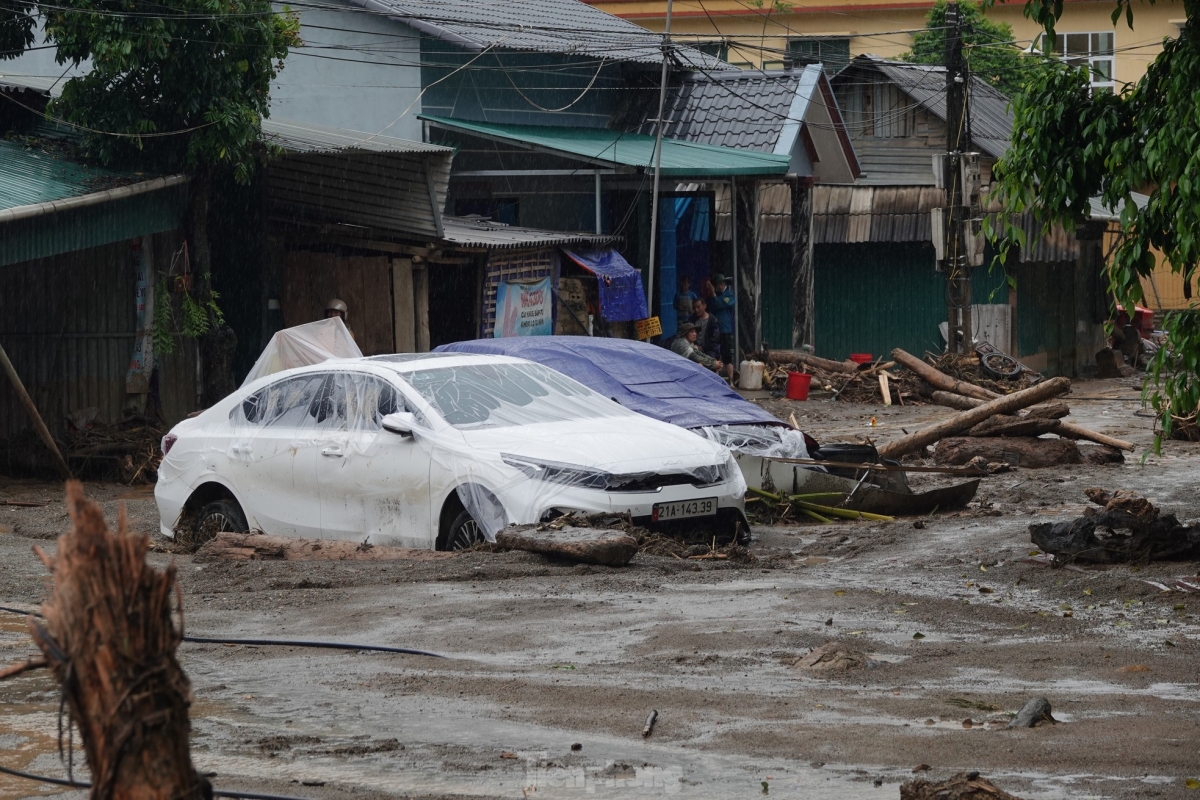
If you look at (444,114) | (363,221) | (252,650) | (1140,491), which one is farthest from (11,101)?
(1140,491)

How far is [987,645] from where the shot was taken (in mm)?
7391

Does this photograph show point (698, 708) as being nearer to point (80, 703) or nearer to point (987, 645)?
point (987, 645)

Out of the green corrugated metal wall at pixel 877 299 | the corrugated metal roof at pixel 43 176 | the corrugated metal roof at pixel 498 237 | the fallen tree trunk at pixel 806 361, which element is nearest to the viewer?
the corrugated metal roof at pixel 43 176

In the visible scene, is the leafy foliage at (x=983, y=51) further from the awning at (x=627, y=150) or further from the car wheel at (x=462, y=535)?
the car wheel at (x=462, y=535)

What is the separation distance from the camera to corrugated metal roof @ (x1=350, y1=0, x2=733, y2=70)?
871 inches

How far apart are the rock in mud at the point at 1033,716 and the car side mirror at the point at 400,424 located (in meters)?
5.15

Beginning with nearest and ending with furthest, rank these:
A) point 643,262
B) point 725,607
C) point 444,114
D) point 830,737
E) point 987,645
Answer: point 830,737, point 987,645, point 725,607, point 444,114, point 643,262

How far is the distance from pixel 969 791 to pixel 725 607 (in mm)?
3874

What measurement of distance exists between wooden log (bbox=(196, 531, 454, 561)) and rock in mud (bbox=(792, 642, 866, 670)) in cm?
372

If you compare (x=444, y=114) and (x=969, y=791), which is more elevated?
(x=444, y=114)

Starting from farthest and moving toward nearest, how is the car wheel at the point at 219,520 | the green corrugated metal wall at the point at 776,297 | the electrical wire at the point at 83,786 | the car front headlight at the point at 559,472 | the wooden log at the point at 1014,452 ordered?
the green corrugated metal wall at the point at 776,297 < the wooden log at the point at 1014,452 < the car wheel at the point at 219,520 < the car front headlight at the point at 559,472 < the electrical wire at the point at 83,786

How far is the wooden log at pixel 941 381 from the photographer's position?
22125mm

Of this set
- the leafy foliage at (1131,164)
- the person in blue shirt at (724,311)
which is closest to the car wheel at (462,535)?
the leafy foliage at (1131,164)

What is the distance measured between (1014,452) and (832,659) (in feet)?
30.5
